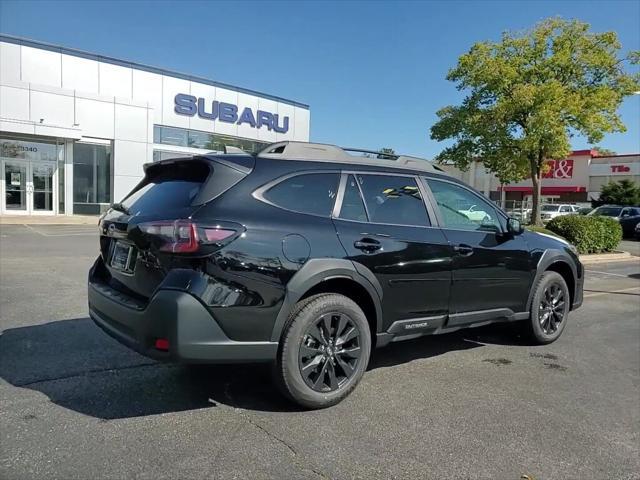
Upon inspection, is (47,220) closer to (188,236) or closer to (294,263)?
(188,236)

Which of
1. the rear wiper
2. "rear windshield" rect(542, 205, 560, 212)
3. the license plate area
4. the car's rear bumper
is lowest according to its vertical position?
the car's rear bumper

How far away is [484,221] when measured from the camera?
5.14 m

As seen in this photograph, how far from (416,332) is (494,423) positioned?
3.06 ft

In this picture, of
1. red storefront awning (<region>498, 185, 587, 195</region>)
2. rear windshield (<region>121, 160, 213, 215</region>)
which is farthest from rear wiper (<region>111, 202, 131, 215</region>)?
red storefront awning (<region>498, 185, 587, 195</region>)

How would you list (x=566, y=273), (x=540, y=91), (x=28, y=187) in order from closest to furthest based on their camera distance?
1. (x=566, y=273)
2. (x=540, y=91)
3. (x=28, y=187)

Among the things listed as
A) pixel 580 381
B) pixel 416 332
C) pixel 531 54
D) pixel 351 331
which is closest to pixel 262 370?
pixel 351 331

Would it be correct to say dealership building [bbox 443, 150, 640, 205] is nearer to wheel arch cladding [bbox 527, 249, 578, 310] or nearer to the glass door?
the glass door

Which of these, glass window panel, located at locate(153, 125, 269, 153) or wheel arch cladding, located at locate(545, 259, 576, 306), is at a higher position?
glass window panel, located at locate(153, 125, 269, 153)

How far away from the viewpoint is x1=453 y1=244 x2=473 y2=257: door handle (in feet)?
15.1

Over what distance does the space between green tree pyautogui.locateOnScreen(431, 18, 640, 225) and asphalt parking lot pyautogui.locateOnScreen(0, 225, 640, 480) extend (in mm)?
16760

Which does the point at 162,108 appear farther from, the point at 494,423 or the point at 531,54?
the point at 494,423

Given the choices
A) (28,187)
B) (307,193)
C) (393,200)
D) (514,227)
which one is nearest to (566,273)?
(514,227)

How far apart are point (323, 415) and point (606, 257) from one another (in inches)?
614

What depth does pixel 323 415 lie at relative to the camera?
12.1ft
